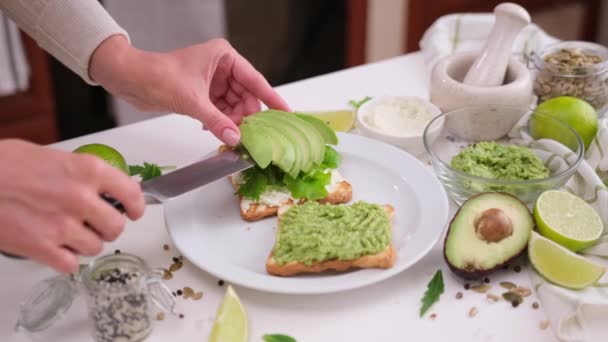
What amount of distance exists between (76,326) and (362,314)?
0.47 m

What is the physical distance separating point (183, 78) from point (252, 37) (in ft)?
7.29

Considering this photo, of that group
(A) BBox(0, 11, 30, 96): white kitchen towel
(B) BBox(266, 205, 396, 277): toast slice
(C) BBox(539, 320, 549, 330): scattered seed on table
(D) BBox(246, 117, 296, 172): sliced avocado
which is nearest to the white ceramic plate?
(B) BBox(266, 205, 396, 277): toast slice

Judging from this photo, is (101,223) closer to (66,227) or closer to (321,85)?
(66,227)

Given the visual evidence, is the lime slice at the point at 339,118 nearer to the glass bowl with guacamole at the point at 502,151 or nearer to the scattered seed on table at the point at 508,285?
the glass bowl with guacamole at the point at 502,151

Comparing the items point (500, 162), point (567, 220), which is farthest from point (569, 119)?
point (567, 220)

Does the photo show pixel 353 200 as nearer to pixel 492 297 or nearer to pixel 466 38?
pixel 492 297

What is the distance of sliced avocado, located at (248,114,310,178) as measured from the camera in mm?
1384

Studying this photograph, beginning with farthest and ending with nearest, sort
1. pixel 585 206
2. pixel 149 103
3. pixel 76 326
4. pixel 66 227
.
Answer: pixel 149 103 → pixel 585 206 → pixel 76 326 → pixel 66 227

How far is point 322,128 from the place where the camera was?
149 cm

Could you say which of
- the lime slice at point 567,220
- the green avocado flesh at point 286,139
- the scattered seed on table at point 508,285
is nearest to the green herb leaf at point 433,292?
the scattered seed on table at point 508,285

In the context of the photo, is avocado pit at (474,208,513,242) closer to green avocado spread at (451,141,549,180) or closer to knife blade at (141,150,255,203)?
green avocado spread at (451,141,549,180)

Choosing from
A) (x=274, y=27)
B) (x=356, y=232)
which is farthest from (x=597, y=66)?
(x=274, y=27)

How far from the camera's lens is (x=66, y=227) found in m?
1.01

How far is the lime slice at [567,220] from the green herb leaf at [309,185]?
1.35 ft
